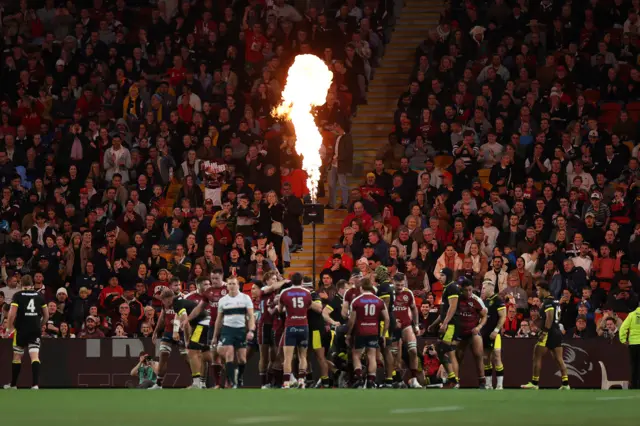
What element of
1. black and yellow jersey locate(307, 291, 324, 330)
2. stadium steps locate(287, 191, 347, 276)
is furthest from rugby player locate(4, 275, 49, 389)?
stadium steps locate(287, 191, 347, 276)

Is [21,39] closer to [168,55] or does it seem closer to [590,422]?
[168,55]

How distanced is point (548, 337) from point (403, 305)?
101 inches

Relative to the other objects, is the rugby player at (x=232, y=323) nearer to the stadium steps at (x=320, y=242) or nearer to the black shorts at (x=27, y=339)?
the black shorts at (x=27, y=339)

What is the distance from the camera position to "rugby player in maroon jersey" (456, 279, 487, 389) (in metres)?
23.9

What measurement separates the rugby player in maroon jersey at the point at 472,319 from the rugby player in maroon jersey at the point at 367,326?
1.32 m

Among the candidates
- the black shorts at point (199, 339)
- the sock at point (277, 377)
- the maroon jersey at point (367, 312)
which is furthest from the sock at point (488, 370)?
the black shorts at point (199, 339)

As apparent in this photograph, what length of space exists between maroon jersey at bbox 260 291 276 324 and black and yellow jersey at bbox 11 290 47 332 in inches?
153

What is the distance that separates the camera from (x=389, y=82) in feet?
113

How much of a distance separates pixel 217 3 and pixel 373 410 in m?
22.6

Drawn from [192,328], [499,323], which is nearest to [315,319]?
[192,328]

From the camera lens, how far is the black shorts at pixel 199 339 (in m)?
24.2

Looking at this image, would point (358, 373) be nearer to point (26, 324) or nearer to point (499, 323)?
point (499, 323)

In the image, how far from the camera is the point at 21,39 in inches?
1403

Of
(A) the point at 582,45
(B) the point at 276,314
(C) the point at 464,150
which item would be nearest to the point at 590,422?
(B) the point at 276,314
